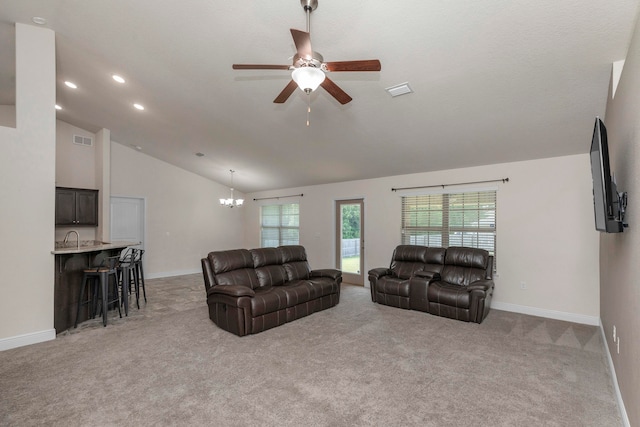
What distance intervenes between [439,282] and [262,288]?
2832 mm

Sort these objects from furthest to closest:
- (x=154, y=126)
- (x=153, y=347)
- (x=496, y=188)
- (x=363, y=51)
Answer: (x=154, y=126) → (x=496, y=188) → (x=153, y=347) → (x=363, y=51)

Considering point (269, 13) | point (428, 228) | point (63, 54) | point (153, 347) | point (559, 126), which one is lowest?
point (153, 347)

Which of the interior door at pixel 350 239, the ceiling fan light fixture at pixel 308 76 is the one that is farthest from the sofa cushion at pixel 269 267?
the ceiling fan light fixture at pixel 308 76

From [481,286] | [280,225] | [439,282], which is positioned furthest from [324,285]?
[280,225]

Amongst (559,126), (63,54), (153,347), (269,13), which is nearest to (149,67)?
(63,54)

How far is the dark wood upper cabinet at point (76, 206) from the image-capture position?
19.3ft

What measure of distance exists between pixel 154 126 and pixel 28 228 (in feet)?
9.29

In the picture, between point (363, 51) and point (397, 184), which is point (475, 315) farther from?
point (363, 51)

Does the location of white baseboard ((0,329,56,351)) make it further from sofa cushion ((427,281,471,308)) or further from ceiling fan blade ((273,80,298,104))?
sofa cushion ((427,281,471,308))

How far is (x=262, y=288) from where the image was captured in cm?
452

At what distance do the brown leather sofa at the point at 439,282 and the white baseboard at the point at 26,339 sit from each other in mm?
4491

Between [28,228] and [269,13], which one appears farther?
[28,228]

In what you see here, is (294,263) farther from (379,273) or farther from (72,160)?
(72,160)

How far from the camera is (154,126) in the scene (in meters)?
5.65
